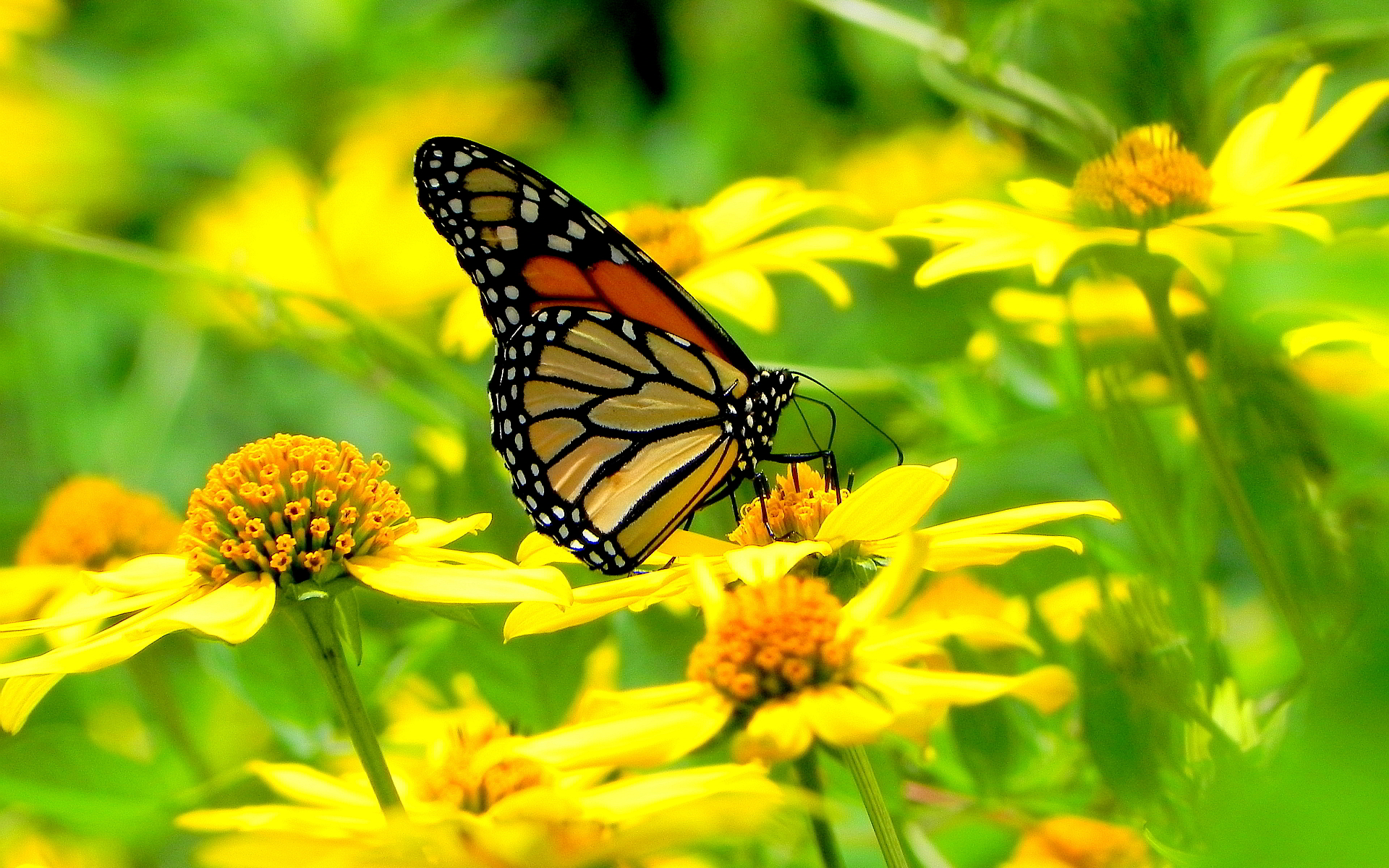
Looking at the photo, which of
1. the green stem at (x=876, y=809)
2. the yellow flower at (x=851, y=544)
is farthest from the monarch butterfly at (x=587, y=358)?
the green stem at (x=876, y=809)

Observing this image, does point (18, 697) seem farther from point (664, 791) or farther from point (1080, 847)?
point (1080, 847)

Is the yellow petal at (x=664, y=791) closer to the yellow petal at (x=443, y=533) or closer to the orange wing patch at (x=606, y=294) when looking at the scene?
the yellow petal at (x=443, y=533)

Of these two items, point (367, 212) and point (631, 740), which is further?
point (367, 212)

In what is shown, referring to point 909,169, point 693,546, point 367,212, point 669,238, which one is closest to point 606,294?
point 669,238

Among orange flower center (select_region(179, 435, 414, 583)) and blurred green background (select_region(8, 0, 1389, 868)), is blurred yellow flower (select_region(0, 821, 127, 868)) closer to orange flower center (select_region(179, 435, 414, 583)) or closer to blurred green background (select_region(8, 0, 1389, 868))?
blurred green background (select_region(8, 0, 1389, 868))

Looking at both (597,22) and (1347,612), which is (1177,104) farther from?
(597,22)

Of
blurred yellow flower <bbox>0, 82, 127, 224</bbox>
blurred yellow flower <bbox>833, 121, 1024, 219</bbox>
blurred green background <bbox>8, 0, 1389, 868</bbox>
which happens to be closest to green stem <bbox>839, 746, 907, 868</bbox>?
blurred green background <bbox>8, 0, 1389, 868</bbox>
